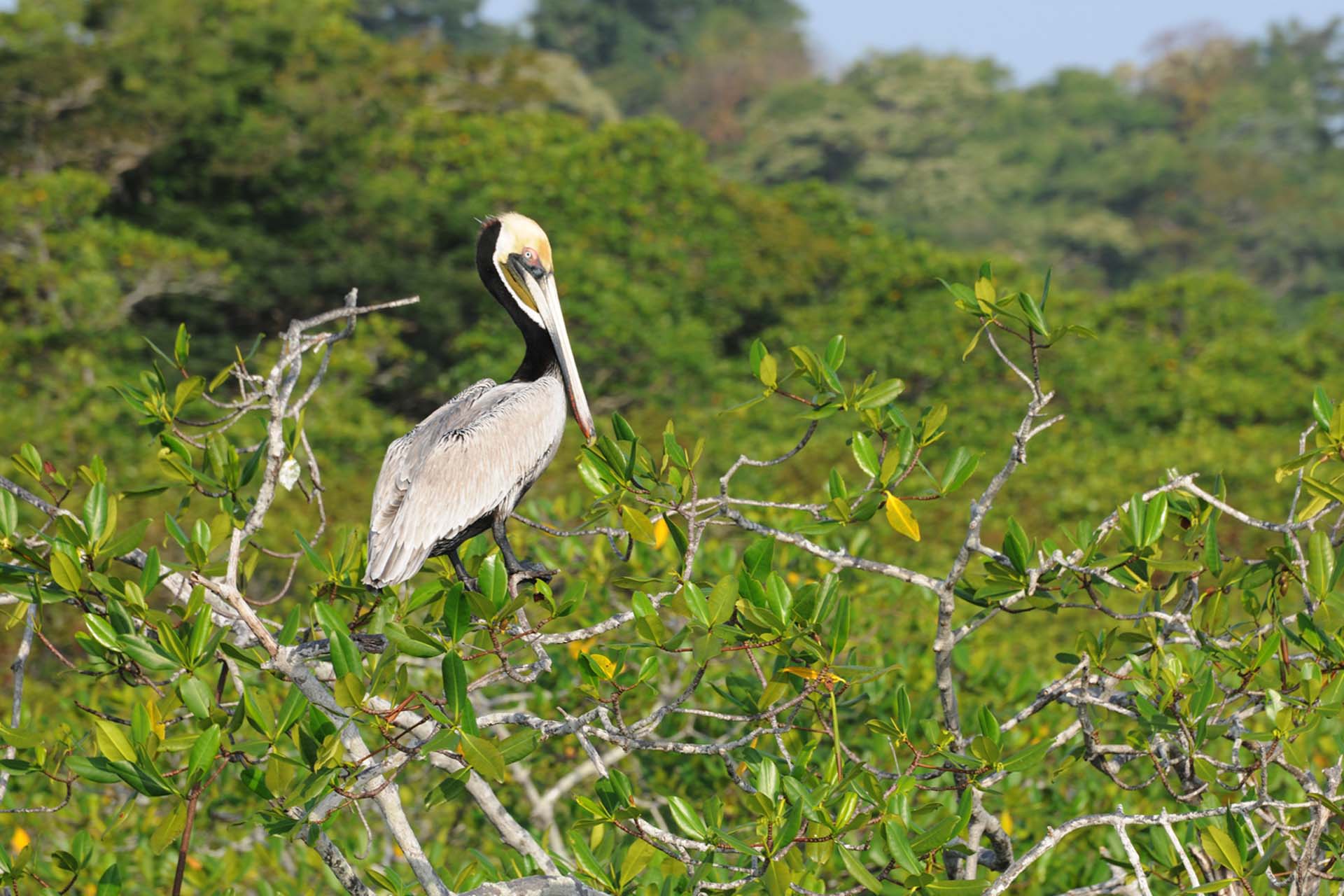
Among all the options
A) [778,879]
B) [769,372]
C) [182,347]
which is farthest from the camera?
[182,347]

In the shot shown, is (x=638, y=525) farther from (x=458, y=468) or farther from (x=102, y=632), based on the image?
(x=102, y=632)

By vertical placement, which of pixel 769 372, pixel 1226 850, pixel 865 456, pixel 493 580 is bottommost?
pixel 1226 850

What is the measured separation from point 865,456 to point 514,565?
1195 millimetres

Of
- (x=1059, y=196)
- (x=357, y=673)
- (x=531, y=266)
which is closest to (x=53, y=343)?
(x=531, y=266)

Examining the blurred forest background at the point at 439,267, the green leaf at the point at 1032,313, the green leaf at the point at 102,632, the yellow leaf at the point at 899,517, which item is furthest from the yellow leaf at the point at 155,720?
the blurred forest background at the point at 439,267

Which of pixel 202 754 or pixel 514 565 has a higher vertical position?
pixel 202 754

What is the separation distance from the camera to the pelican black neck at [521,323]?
426cm

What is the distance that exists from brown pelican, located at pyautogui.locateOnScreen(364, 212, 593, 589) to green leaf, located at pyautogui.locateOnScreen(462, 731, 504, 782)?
91 centimetres

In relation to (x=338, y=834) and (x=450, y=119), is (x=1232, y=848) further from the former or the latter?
(x=450, y=119)

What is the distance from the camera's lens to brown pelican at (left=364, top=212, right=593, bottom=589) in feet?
11.6

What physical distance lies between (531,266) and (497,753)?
6.88ft

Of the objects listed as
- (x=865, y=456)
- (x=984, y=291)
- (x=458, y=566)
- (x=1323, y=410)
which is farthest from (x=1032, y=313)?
(x=458, y=566)

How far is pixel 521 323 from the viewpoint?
434cm

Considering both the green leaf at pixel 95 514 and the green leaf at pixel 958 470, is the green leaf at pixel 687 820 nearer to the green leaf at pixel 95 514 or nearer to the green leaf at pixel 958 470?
the green leaf at pixel 958 470
